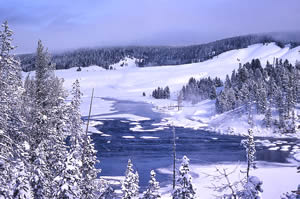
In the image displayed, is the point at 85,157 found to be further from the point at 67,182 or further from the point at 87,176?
the point at 67,182

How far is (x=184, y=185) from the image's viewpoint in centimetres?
1532

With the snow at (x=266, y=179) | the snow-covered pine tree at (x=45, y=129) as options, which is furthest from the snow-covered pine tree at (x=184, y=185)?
the snow at (x=266, y=179)

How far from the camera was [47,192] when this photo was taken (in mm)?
14141

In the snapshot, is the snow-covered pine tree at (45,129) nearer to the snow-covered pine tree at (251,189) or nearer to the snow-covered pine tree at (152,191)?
the snow-covered pine tree at (152,191)

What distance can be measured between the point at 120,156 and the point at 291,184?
96.9ft

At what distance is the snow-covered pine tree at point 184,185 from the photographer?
1495 centimetres

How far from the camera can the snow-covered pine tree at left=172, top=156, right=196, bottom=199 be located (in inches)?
588

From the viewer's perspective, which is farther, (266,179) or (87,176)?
(266,179)

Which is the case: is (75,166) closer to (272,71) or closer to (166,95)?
(272,71)

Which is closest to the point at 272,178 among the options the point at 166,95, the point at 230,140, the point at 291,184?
the point at 291,184

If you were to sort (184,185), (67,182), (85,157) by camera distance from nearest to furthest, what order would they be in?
(67,182) < (184,185) < (85,157)

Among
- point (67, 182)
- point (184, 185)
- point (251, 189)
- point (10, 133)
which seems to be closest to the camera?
point (251, 189)

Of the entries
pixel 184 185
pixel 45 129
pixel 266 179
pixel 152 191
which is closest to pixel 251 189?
pixel 184 185

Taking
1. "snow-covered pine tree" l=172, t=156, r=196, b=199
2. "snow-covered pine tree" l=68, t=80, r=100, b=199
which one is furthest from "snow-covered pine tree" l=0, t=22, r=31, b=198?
"snow-covered pine tree" l=172, t=156, r=196, b=199
